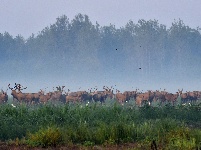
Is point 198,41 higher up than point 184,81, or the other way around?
point 198,41

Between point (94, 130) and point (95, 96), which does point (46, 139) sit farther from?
point (95, 96)

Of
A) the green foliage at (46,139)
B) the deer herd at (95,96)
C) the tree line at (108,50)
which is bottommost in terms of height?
the green foliage at (46,139)

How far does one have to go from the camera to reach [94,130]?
17.0 m

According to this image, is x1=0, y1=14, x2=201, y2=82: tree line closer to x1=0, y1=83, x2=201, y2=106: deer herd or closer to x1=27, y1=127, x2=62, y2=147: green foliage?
x1=0, y1=83, x2=201, y2=106: deer herd

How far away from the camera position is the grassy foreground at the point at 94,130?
14.5m

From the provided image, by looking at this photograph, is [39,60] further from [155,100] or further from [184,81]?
[155,100]

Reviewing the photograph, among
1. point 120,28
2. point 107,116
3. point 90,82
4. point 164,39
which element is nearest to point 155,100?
point 107,116

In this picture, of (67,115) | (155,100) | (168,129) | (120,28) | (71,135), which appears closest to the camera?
(71,135)

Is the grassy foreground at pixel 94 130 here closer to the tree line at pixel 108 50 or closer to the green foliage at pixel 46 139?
the green foliage at pixel 46 139

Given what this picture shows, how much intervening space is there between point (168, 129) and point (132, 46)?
98.1 m

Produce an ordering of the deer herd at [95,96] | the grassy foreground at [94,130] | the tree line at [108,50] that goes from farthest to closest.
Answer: the tree line at [108,50]
the deer herd at [95,96]
the grassy foreground at [94,130]

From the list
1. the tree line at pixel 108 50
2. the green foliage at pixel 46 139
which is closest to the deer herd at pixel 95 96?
the green foliage at pixel 46 139

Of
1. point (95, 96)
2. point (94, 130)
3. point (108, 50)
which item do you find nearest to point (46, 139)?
point (94, 130)

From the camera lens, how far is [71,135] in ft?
50.4
